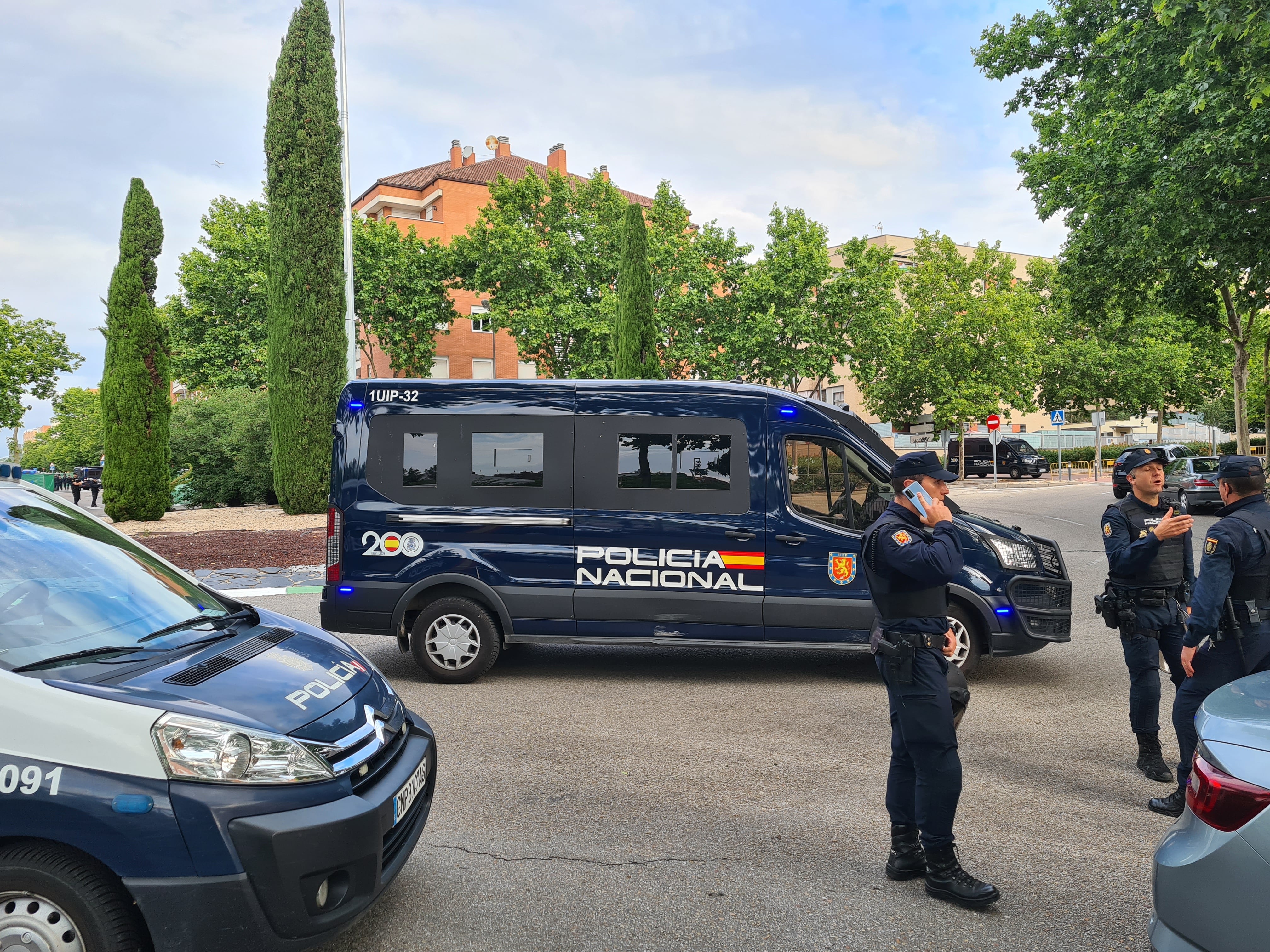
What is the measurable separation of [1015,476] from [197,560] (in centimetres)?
3826

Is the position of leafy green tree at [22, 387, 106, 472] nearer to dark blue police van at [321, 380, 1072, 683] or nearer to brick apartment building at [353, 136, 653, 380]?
brick apartment building at [353, 136, 653, 380]

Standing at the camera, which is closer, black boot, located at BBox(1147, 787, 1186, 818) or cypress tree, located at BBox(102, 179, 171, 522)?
black boot, located at BBox(1147, 787, 1186, 818)

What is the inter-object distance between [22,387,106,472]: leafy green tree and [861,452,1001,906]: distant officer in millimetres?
86393

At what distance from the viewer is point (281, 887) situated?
97.0 inches

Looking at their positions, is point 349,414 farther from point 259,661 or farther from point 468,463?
point 259,661

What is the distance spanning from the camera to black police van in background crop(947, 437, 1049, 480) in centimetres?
4288

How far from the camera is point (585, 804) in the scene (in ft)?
14.4

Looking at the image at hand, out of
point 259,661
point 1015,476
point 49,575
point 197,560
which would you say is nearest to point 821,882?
point 259,661

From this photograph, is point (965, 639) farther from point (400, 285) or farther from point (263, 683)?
point (400, 285)

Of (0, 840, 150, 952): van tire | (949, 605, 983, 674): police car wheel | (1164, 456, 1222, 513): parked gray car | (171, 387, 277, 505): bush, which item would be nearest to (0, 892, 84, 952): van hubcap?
(0, 840, 150, 952): van tire

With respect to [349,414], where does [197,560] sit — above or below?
below

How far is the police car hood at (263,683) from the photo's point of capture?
2.59m

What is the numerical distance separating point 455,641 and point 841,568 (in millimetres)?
2968

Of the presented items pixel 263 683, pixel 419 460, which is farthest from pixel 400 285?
pixel 263 683
